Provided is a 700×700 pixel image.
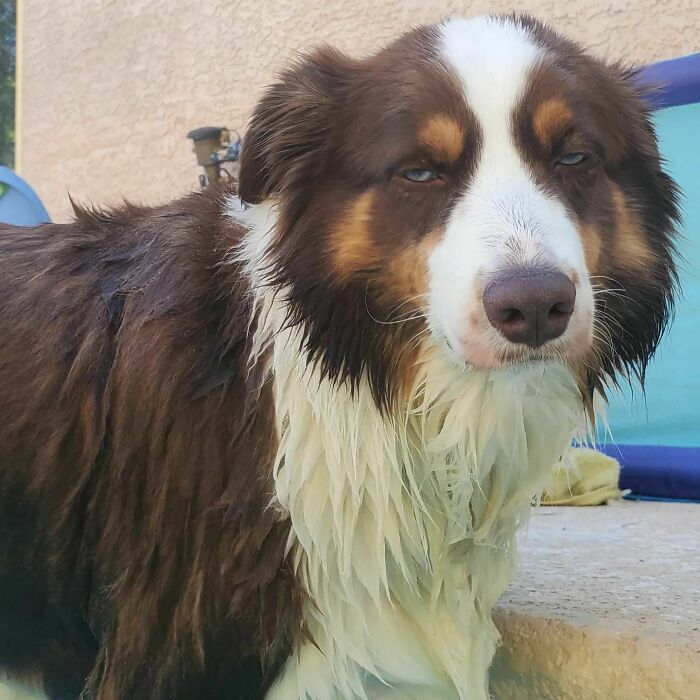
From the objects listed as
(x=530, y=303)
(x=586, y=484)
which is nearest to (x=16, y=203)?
(x=586, y=484)

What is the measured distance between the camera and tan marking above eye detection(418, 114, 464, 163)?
163cm

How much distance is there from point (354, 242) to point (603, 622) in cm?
100

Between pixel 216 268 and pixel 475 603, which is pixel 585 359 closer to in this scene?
pixel 475 603

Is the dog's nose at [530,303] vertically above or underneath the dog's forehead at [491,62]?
underneath

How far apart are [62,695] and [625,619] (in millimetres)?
1275

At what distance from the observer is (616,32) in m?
3.93

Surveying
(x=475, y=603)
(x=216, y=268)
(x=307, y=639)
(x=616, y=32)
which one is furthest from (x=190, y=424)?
(x=616, y=32)

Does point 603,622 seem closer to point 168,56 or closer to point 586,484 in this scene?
point 586,484

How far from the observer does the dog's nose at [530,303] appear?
1394 mm

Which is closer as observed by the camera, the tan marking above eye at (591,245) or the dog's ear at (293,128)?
the tan marking above eye at (591,245)

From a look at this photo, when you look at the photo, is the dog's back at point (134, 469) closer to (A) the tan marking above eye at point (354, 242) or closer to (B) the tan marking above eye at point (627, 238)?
(A) the tan marking above eye at point (354, 242)

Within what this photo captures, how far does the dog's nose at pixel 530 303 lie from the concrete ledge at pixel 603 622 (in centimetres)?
79

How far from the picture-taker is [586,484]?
3.41m

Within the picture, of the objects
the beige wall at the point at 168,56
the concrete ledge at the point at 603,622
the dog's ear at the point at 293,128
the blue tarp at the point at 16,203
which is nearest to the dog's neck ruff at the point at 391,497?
the dog's ear at the point at 293,128
